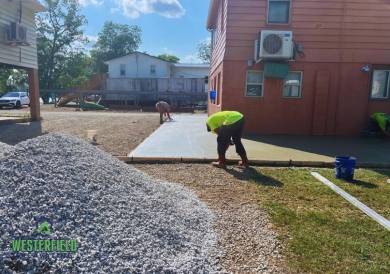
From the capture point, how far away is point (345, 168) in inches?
178

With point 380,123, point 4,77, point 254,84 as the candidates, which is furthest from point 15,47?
point 4,77

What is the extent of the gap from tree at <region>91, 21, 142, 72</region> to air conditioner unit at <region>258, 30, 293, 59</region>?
48.4 m

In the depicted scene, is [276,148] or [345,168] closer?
[345,168]

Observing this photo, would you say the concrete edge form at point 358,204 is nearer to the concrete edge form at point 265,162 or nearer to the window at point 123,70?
the concrete edge form at point 265,162

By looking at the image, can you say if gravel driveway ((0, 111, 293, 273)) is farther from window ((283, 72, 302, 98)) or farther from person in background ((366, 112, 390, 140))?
person in background ((366, 112, 390, 140))

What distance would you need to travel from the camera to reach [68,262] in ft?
5.91

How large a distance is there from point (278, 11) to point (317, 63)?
2089 millimetres

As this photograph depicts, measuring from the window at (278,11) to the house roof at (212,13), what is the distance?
277 centimetres

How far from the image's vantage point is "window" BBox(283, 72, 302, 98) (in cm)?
892

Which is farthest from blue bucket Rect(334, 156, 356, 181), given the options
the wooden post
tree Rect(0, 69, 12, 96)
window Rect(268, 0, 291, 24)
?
tree Rect(0, 69, 12, 96)

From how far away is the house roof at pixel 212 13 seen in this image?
1094cm

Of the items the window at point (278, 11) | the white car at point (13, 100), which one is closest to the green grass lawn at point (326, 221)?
the window at point (278, 11)

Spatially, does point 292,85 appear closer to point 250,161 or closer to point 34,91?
point 250,161

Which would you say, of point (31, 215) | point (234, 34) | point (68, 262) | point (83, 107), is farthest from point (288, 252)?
point (83, 107)
